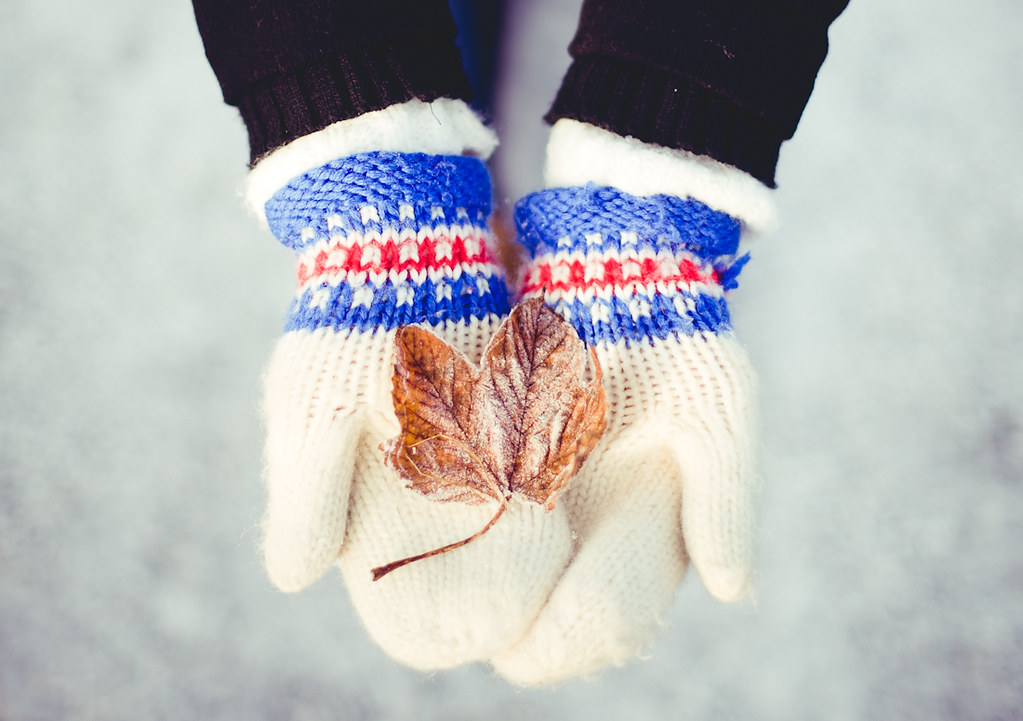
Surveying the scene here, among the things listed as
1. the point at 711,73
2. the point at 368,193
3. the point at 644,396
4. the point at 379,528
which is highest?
the point at 711,73

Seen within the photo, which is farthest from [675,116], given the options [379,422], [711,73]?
[379,422]

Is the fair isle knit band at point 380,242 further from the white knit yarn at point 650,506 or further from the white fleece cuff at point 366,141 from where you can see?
the white knit yarn at point 650,506

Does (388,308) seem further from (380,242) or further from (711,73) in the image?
(711,73)

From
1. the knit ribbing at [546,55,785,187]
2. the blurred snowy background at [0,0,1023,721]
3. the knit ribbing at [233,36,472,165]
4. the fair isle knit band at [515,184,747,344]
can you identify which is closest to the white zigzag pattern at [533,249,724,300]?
the fair isle knit band at [515,184,747,344]

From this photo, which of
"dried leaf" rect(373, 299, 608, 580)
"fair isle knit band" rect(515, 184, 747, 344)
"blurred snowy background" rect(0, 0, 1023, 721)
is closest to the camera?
"dried leaf" rect(373, 299, 608, 580)

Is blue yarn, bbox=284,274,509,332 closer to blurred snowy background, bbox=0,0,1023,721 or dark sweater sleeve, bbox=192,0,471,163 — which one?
dark sweater sleeve, bbox=192,0,471,163

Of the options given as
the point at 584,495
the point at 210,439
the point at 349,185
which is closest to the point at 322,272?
the point at 349,185
